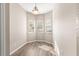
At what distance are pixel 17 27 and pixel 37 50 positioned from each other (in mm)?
331

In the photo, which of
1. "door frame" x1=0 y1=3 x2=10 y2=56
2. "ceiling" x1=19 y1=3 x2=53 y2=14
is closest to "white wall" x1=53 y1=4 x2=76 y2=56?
"ceiling" x1=19 y1=3 x2=53 y2=14

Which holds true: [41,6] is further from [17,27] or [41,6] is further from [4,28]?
[4,28]

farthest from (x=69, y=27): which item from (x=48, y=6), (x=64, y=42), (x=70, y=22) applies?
(x=48, y=6)

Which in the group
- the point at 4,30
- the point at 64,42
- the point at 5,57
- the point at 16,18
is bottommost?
the point at 5,57

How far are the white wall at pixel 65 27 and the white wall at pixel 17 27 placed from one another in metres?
0.34

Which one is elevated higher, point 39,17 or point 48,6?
point 48,6

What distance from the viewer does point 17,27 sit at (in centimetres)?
137

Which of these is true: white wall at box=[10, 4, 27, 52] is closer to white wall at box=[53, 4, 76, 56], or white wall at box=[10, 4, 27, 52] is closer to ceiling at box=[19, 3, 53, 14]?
ceiling at box=[19, 3, 53, 14]

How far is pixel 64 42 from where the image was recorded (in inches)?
53.4

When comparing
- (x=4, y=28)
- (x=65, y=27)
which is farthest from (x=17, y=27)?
(x=65, y=27)

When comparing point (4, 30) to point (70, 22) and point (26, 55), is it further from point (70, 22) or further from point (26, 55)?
point (70, 22)

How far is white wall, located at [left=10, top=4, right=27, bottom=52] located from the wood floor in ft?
0.28

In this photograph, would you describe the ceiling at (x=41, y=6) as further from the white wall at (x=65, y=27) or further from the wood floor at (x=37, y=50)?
the wood floor at (x=37, y=50)

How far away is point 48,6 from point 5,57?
2.35 feet
